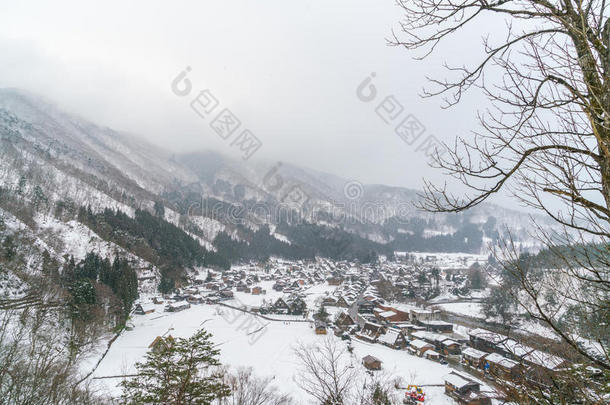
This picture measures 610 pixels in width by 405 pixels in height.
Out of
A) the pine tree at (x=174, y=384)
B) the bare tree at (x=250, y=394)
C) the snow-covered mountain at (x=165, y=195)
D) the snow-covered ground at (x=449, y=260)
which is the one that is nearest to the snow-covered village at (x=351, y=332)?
the pine tree at (x=174, y=384)

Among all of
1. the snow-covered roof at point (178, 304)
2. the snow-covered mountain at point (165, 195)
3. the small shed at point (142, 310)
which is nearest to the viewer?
the small shed at point (142, 310)

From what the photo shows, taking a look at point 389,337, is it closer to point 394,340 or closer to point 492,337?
point 394,340

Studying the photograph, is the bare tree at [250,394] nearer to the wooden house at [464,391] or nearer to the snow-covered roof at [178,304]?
the wooden house at [464,391]

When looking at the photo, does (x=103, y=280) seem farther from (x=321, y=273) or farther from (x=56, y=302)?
(x=321, y=273)

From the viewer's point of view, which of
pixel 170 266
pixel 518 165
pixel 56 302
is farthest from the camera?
pixel 170 266

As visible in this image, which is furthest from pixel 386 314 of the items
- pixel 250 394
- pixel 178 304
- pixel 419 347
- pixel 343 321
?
pixel 250 394

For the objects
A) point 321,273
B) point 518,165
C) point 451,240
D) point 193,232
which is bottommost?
point 193,232

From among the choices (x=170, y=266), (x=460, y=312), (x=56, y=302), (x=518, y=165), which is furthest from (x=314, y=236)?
(x=518, y=165)
